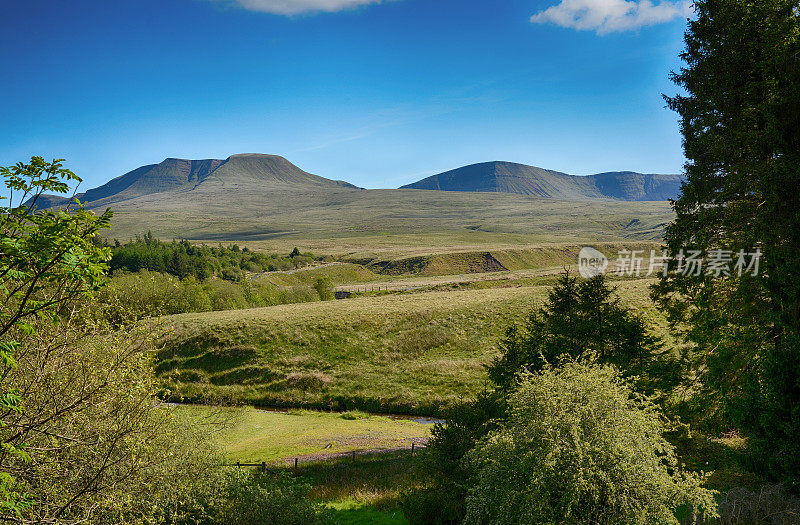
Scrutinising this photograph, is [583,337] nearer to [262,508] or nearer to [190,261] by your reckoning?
[262,508]

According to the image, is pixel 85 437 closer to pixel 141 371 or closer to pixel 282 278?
pixel 141 371

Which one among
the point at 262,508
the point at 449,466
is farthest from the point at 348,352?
the point at 262,508

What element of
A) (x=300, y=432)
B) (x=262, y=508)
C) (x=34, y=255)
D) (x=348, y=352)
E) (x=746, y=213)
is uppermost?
(x=746, y=213)

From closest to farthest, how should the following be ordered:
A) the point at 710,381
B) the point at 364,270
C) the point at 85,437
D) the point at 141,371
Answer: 1. the point at 85,437
2. the point at 141,371
3. the point at 710,381
4. the point at 364,270

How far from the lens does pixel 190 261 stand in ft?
408

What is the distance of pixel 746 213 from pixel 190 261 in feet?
425

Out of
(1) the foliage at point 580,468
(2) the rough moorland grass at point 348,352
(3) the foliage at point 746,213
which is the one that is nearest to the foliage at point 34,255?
(1) the foliage at point 580,468

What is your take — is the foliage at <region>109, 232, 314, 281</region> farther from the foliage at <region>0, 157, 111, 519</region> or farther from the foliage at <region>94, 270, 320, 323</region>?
the foliage at <region>0, 157, 111, 519</region>

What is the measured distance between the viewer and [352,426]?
37281mm

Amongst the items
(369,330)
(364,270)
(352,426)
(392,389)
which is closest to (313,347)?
(369,330)

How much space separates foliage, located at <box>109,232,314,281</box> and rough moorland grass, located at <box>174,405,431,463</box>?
8635 centimetres

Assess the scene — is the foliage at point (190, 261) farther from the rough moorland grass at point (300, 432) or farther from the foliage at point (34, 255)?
the foliage at point (34, 255)

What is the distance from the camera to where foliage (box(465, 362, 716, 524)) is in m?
9.78

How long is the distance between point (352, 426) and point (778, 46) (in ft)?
116
